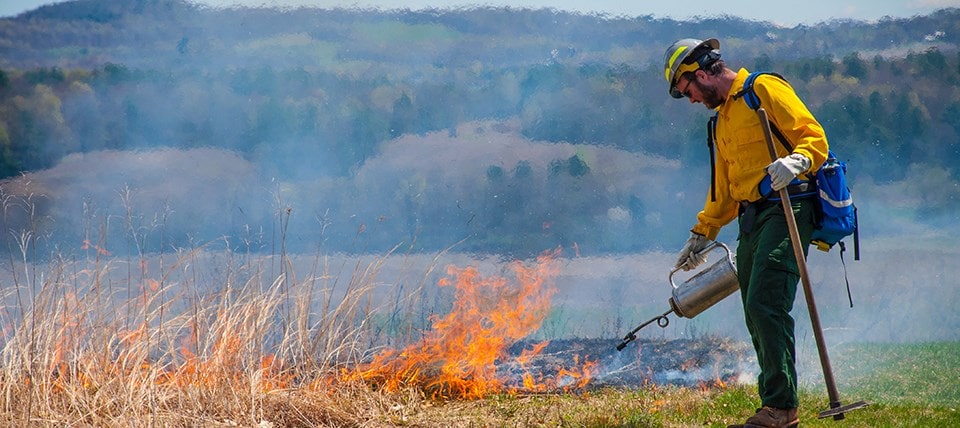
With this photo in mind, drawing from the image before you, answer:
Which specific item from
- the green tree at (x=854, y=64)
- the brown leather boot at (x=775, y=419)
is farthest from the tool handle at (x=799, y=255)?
the green tree at (x=854, y=64)

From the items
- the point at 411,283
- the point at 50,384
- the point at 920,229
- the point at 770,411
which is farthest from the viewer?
the point at 920,229

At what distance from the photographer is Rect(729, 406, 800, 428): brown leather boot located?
5.25 m

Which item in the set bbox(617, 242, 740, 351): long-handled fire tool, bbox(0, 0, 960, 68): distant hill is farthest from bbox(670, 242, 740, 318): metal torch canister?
bbox(0, 0, 960, 68): distant hill

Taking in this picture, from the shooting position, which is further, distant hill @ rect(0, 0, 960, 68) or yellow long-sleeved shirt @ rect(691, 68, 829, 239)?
distant hill @ rect(0, 0, 960, 68)

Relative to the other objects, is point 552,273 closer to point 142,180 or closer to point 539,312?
point 539,312

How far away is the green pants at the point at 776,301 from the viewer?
526 cm

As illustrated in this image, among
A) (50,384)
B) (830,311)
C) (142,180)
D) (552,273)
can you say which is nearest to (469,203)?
(552,273)

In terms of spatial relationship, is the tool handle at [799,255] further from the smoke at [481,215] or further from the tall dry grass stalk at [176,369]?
the smoke at [481,215]

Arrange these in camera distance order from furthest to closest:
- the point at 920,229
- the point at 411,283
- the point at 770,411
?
the point at 920,229 → the point at 411,283 → the point at 770,411

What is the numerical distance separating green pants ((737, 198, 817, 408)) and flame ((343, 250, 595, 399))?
2.49m

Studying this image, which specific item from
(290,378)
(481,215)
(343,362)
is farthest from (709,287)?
(481,215)

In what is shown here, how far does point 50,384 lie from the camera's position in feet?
19.4

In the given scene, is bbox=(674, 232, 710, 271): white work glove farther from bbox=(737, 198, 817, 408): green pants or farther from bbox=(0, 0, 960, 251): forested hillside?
bbox=(0, 0, 960, 251): forested hillside

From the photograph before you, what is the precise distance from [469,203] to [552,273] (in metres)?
1.07
